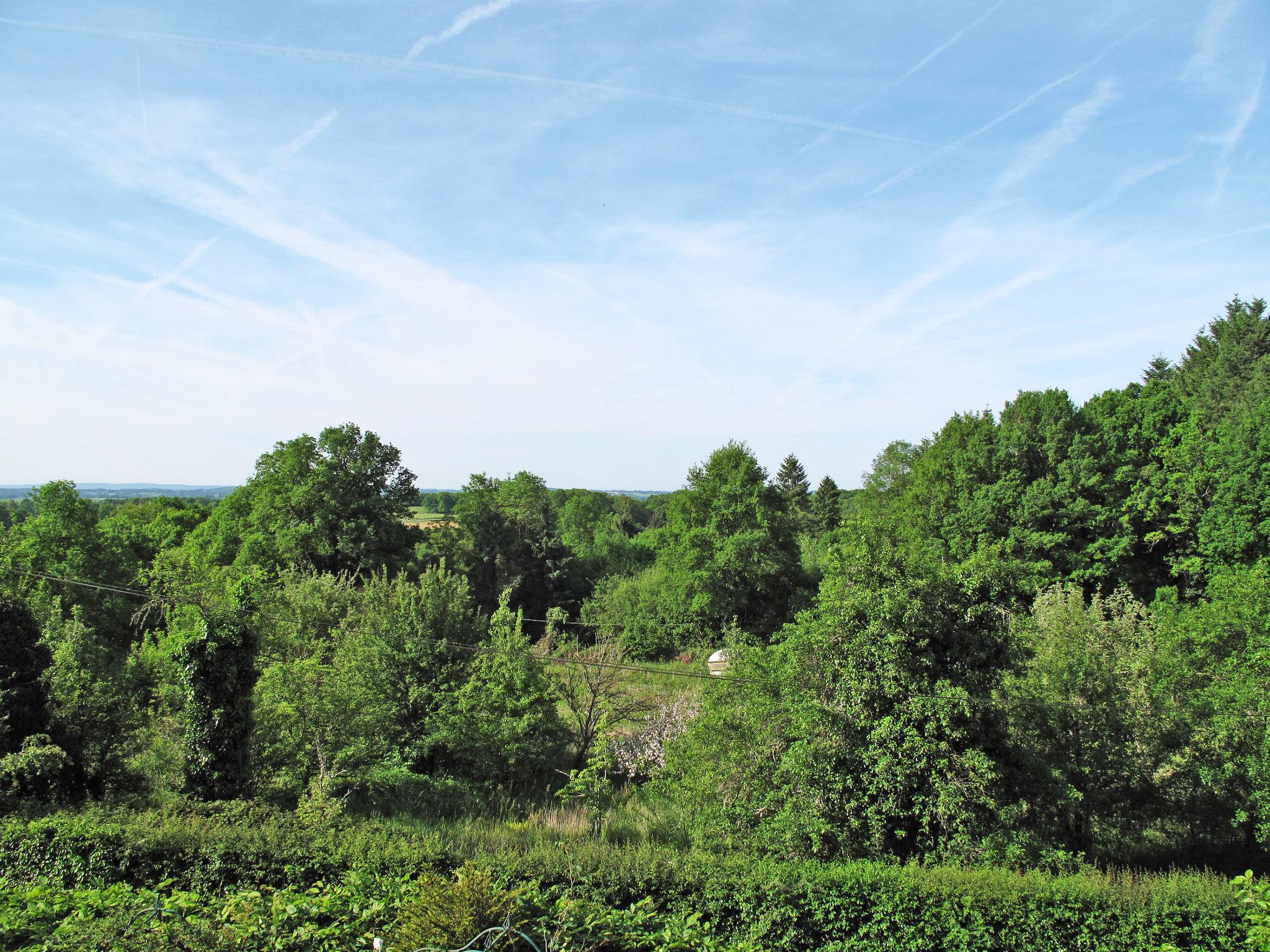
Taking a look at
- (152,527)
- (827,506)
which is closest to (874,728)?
(152,527)

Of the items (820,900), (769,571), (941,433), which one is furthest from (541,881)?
(941,433)

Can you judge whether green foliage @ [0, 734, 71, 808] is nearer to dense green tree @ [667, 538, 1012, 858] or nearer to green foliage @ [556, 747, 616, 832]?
green foliage @ [556, 747, 616, 832]

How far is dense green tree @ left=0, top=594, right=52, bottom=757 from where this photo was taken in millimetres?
12992

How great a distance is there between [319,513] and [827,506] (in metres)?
54.5

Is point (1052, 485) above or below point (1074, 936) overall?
above

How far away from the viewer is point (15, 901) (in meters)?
6.92

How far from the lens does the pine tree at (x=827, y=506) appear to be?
67.0m

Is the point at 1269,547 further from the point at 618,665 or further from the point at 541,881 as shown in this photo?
the point at 541,881

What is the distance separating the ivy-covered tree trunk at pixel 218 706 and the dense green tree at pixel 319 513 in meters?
16.6

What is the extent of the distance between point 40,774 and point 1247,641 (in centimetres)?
2253

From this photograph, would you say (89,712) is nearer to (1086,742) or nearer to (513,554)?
(1086,742)

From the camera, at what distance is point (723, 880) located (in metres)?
A: 9.31

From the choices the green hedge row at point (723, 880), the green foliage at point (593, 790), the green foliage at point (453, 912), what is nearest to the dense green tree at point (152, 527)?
the green hedge row at point (723, 880)

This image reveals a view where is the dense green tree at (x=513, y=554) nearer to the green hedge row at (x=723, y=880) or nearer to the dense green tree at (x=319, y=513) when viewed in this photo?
the dense green tree at (x=319, y=513)
